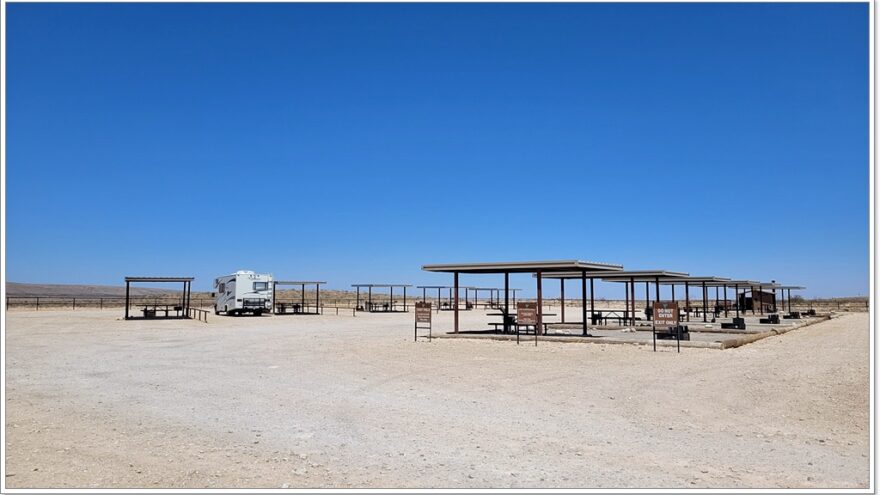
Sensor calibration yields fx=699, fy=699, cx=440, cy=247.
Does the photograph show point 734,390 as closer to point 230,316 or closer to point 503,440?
point 503,440

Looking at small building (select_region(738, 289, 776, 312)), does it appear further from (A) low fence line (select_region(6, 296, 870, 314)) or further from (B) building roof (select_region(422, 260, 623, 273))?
(B) building roof (select_region(422, 260, 623, 273))

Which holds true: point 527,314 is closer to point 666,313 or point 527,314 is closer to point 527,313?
point 527,313

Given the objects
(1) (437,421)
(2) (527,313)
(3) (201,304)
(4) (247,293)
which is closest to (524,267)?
(2) (527,313)

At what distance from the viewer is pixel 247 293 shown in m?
38.5

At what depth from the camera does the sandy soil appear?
5.76m

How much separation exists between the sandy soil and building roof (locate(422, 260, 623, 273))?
5.00 meters

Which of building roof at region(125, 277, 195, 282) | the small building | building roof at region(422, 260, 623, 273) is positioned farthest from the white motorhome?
the small building

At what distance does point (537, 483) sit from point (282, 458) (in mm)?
2280

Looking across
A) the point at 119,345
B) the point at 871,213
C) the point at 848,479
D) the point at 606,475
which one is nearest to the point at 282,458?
the point at 606,475

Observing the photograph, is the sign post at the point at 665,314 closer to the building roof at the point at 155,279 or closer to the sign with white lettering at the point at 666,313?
the sign with white lettering at the point at 666,313

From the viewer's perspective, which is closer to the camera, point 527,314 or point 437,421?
point 437,421

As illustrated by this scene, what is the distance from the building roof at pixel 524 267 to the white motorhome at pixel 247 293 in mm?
18571

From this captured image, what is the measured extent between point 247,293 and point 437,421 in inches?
1275

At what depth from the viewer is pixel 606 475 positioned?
5.68 meters
